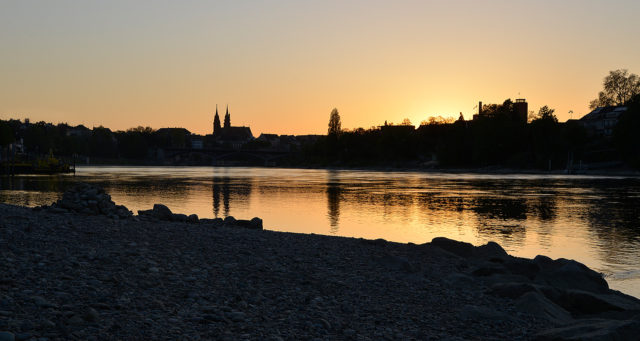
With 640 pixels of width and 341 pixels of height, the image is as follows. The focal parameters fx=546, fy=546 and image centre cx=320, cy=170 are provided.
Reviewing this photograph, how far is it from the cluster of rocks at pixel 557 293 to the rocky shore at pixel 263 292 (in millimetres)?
40

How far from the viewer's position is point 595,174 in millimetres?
122375

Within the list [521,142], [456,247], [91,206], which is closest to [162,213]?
[91,206]

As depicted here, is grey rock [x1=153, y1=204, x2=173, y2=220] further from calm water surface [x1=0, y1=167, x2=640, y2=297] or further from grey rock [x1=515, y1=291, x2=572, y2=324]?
grey rock [x1=515, y1=291, x2=572, y2=324]

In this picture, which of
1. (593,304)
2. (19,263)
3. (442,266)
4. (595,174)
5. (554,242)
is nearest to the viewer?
(19,263)

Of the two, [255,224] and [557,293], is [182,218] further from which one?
[557,293]

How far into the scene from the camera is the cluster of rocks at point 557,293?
9984 mm

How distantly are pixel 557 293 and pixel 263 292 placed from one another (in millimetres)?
7518

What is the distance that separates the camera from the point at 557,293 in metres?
13.7

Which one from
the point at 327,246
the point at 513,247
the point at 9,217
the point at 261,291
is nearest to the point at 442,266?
the point at 327,246

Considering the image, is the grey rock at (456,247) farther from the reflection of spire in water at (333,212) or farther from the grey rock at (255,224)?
the reflection of spire in water at (333,212)

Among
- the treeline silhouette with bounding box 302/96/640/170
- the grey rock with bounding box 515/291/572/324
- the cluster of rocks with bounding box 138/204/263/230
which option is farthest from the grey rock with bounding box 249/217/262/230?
the treeline silhouette with bounding box 302/96/640/170

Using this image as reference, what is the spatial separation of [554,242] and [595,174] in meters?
107

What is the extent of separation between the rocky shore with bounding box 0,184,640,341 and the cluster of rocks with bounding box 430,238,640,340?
0.04 meters

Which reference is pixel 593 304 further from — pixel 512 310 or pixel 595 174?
pixel 595 174
